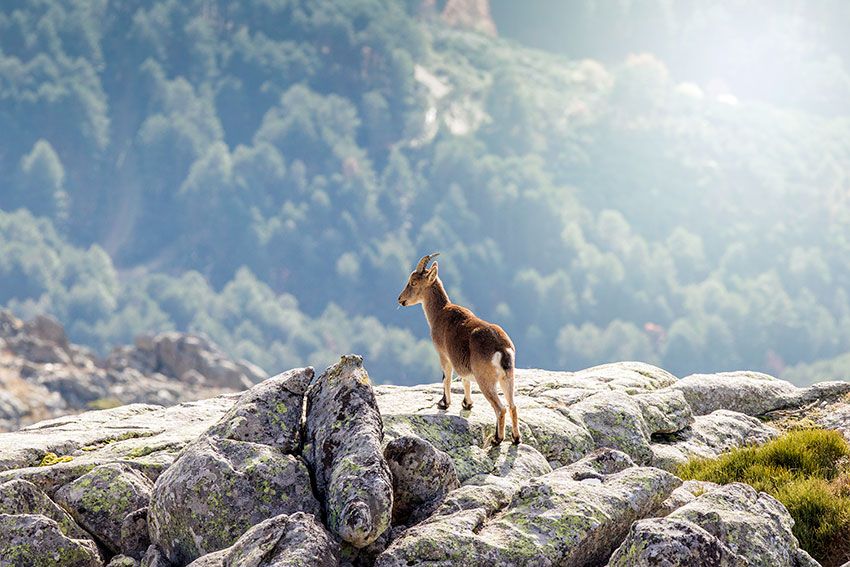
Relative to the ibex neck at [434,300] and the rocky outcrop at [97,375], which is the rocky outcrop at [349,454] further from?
the rocky outcrop at [97,375]

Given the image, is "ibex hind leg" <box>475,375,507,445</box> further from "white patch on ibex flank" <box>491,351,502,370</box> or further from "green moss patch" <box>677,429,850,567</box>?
"green moss patch" <box>677,429,850,567</box>

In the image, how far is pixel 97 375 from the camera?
184 metres

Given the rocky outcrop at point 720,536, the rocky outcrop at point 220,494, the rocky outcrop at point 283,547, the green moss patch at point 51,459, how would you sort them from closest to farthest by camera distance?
1. the rocky outcrop at point 720,536
2. the rocky outcrop at point 283,547
3. the rocky outcrop at point 220,494
4. the green moss patch at point 51,459

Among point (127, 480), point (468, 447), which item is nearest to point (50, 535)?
point (127, 480)

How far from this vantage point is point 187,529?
640 inches

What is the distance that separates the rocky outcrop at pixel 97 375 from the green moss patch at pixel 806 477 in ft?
489

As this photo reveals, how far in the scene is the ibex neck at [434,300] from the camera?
2441 cm

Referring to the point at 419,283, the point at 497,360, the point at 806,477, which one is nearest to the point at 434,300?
the point at 419,283

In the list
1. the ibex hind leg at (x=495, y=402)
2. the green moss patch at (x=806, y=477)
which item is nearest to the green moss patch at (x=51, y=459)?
the ibex hind leg at (x=495, y=402)

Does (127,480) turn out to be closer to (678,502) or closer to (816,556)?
(678,502)

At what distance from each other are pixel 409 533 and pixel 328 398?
12.2 ft

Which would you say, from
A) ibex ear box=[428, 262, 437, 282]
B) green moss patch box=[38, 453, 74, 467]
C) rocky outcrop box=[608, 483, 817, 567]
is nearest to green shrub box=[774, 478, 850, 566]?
rocky outcrop box=[608, 483, 817, 567]

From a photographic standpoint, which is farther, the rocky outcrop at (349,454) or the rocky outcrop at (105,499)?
the rocky outcrop at (105,499)

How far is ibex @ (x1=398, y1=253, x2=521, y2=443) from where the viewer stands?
20609 millimetres
